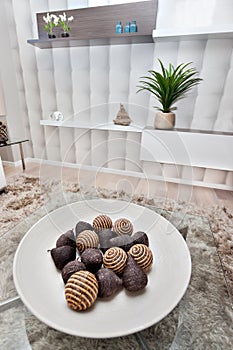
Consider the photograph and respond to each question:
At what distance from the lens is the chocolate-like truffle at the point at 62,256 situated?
1.44ft

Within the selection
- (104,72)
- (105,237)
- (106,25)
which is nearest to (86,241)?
(105,237)

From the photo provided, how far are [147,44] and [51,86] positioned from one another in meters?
0.90

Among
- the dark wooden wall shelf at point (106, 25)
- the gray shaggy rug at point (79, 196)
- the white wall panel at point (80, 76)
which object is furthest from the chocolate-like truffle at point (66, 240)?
the dark wooden wall shelf at point (106, 25)

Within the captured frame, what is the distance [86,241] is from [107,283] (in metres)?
0.12

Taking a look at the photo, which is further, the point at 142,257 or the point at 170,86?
the point at 170,86

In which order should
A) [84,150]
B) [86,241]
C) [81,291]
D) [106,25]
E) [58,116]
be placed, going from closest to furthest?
[81,291], [86,241], [84,150], [106,25], [58,116]

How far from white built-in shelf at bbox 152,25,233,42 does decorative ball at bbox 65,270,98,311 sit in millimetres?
1399

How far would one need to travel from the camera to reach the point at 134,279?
1.27ft

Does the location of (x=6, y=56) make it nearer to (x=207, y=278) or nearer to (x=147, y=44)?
(x=147, y=44)

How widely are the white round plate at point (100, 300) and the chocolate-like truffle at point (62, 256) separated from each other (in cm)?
2

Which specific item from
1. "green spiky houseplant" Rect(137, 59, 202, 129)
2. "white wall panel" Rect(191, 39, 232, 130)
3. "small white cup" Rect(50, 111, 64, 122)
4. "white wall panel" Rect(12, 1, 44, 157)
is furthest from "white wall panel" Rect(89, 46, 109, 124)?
"white wall panel" Rect(191, 39, 232, 130)

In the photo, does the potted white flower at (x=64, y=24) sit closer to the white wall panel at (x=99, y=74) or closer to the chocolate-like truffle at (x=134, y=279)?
the white wall panel at (x=99, y=74)

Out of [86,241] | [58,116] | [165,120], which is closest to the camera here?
[86,241]

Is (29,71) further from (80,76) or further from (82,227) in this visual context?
(82,227)
